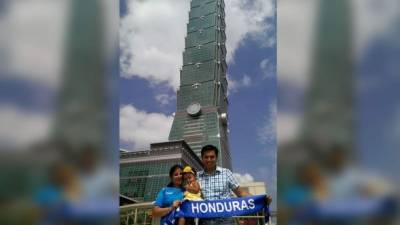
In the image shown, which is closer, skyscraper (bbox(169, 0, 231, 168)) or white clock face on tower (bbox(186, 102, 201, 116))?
skyscraper (bbox(169, 0, 231, 168))

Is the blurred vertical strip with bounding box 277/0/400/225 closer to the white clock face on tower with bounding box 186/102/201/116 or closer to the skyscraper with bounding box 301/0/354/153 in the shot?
the skyscraper with bounding box 301/0/354/153

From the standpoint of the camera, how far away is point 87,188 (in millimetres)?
997

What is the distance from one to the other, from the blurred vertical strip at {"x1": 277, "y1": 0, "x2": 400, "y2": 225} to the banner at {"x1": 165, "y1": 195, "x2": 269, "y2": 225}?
0.71m

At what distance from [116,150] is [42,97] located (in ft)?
0.72

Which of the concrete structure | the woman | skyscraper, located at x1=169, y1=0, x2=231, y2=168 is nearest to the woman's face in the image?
the woman

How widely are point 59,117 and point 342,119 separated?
0.67 meters

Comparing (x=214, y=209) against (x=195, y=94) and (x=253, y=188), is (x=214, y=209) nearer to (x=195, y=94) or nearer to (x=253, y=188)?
Result: (x=253, y=188)

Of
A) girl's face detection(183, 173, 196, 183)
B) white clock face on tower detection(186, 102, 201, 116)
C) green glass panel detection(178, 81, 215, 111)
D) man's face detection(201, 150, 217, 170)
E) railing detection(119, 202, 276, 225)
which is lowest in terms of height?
railing detection(119, 202, 276, 225)

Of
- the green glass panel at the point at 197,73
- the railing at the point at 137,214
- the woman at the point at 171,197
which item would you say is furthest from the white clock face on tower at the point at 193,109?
the woman at the point at 171,197

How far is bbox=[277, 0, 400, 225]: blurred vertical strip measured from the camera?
3.24 feet

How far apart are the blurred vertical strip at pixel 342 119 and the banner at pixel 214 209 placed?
713 millimetres

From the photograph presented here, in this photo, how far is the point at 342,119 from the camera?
3.31ft

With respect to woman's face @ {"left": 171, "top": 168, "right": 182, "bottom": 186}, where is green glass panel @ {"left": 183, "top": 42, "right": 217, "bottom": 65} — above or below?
above

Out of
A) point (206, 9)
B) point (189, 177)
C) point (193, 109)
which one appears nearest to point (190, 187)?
point (189, 177)
